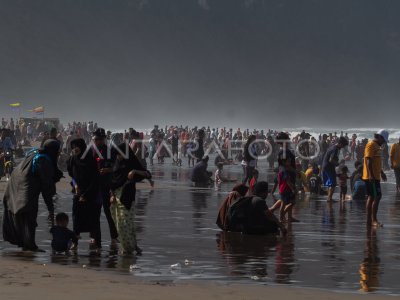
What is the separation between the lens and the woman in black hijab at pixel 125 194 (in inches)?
469

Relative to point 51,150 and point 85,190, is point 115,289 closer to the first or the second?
point 51,150

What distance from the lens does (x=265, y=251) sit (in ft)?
40.8

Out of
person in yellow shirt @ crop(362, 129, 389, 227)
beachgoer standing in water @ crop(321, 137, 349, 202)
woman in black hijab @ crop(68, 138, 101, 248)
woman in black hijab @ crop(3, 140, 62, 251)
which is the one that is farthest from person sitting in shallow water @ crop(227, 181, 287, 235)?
beachgoer standing in water @ crop(321, 137, 349, 202)

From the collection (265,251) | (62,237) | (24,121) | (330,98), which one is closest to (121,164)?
(62,237)

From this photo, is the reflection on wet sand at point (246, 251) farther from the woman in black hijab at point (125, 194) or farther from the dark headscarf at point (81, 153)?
the dark headscarf at point (81, 153)

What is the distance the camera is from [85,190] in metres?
12.2

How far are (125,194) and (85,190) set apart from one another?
500mm

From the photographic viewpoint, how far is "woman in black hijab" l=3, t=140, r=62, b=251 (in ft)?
37.8

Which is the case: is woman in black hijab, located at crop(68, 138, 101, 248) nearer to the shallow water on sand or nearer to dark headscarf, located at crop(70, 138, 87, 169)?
dark headscarf, located at crop(70, 138, 87, 169)

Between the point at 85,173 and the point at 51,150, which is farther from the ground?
the point at 51,150

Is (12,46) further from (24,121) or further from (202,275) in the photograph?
(202,275)

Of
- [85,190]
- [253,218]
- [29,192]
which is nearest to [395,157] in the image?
[253,218]

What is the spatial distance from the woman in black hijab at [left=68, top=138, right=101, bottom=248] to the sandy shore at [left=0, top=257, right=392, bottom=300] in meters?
2.33

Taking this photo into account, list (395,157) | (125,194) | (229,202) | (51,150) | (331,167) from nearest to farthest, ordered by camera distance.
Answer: (51,150), (125,194), (229,202), (331,167), (395,157)
